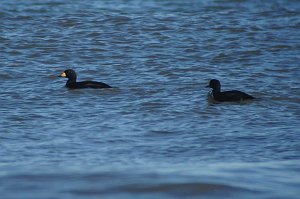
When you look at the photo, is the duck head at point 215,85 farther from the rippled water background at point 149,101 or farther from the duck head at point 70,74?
the duck head at point 70,74

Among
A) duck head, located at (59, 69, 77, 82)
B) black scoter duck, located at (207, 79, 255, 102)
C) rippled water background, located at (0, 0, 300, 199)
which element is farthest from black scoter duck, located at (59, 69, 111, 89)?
black scoter duck, located at (207, 79, 255, 102)

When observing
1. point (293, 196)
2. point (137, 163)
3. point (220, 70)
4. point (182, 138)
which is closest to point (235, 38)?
point (220, 70)

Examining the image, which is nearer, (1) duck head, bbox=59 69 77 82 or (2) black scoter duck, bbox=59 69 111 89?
(2) black scoter duck, bbox=59 69 111 89

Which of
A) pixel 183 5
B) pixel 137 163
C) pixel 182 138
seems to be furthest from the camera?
pixel 183 5

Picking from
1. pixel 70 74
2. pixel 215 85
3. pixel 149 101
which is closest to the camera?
pixel 149 101

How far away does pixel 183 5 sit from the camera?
1117 inches

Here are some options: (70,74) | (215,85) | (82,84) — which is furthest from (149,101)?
(70,74)

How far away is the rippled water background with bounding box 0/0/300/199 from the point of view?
31.2 ft

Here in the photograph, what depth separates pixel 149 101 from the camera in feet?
51.0

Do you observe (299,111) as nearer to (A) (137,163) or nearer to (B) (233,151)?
(B) (233,151)

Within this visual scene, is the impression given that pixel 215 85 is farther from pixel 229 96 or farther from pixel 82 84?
pixel 82 84

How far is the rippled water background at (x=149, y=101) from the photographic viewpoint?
31.2ft

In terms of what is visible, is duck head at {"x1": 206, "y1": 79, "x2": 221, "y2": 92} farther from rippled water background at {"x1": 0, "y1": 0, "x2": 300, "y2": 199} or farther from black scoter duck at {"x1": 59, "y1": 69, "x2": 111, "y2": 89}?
black scoter duck at {"x1": 59, "y1": 69, "x2": 111, "y2": 89}

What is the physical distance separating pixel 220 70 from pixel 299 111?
178 inches
